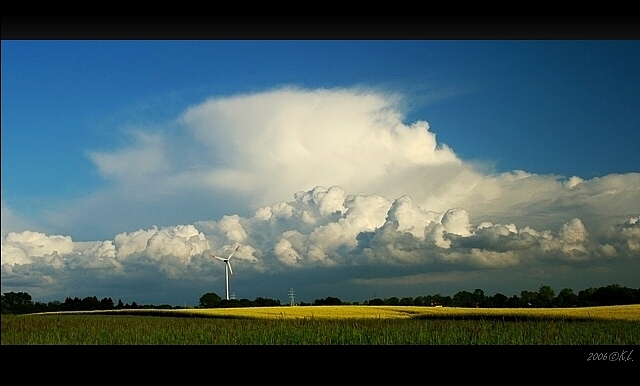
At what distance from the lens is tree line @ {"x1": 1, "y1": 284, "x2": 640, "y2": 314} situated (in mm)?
6207

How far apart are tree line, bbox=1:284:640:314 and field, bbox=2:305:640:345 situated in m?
0.06

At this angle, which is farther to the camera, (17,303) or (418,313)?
(418,313)

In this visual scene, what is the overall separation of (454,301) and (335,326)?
38.2 inches

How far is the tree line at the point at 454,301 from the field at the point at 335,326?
0.06 m

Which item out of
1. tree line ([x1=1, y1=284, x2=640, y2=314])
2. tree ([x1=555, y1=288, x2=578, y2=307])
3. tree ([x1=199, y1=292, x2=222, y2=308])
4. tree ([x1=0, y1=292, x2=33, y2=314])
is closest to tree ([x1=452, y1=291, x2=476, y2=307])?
tree line ([x1=1, y1=284, x2=640, y2=314])

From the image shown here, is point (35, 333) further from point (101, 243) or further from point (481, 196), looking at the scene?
point (481, 196)

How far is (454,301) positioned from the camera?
6.36m

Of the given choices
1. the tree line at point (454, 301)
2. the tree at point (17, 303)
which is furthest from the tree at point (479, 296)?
the tree at point (17, 303)

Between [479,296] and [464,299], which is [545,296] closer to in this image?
[479,296]

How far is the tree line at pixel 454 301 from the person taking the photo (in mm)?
6207

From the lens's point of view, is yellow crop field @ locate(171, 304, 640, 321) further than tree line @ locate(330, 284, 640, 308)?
Yes

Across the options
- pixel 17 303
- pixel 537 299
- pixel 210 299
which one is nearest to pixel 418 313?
pixel 537 299

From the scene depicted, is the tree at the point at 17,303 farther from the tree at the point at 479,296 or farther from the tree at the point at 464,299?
the tree at the point at 479,296

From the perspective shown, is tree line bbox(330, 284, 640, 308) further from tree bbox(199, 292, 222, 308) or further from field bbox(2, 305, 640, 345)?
tree bbox(199, 292, 222, 308)
